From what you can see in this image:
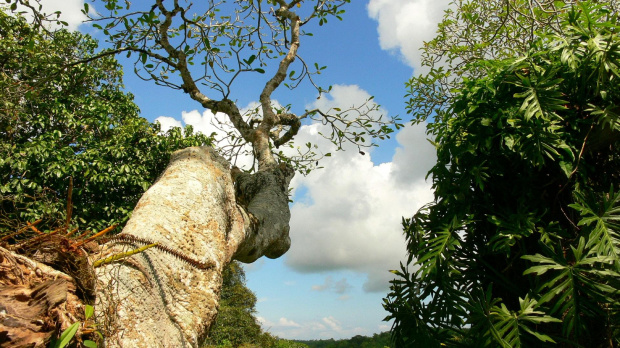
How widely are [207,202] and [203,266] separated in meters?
0.38

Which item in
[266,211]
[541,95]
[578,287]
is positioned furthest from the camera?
[266,211]

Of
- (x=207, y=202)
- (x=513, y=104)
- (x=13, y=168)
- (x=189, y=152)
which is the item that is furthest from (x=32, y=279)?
(x=13, y=168)

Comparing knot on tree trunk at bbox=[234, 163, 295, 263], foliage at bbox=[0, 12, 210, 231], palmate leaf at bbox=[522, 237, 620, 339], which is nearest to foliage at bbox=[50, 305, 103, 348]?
knot on tree trunk at bbox=[234, 163, 295, 263]

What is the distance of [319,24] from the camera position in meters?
5.07

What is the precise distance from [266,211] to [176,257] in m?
1.50

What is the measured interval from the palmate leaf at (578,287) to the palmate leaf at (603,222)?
0.04 meters

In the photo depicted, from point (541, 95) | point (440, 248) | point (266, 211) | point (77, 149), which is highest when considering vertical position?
point (77, 149)

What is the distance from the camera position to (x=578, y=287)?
1855 millimetres

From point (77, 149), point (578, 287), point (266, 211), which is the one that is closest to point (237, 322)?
point (77, 149)

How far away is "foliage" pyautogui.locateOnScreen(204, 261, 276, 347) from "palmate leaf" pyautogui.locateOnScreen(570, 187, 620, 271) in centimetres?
856

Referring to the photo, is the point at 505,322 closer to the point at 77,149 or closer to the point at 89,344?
the point at 89,344

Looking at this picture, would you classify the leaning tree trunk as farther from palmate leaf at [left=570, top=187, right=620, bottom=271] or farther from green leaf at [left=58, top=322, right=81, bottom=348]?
palmate leaf at [left=570, top=187, right=620, bottom=271]

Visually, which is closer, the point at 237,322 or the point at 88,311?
the point at 88,311

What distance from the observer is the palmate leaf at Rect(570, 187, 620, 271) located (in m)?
1.83
